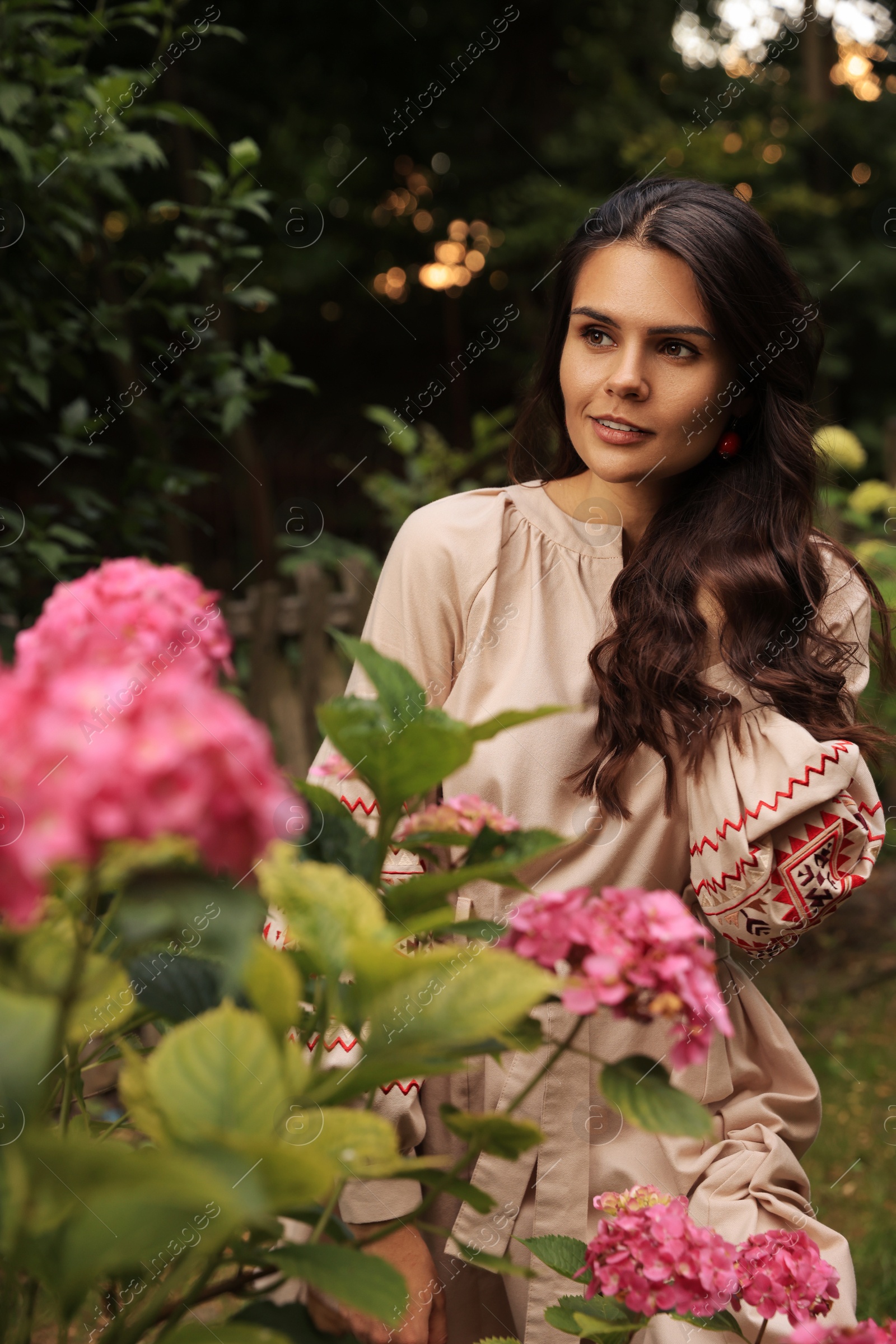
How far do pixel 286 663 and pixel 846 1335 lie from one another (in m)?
3.35

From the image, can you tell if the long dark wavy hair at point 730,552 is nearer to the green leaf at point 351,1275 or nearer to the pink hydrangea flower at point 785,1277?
the pink hydrangea flower at point 785,1277

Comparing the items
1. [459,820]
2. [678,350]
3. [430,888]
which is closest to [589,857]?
[678,350]

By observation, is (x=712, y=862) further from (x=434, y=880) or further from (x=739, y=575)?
(x=434, y=880)

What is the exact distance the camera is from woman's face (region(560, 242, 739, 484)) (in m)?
1.54

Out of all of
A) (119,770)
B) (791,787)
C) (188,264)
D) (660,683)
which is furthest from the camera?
(188,264)

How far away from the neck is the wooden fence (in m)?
1.90

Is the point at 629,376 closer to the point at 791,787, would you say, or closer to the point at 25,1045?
the point at 791,787

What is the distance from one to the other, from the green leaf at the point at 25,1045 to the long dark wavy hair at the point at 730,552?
1155mm

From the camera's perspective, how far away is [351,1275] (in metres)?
0.48

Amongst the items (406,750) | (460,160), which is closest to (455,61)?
(460,160)

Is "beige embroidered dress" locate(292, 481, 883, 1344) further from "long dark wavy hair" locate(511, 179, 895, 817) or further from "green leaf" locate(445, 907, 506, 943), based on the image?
"green leaf" locate(445, 907, 506, 943)

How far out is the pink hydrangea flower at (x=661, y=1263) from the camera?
0.76m

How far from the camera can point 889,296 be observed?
10352 millimetres

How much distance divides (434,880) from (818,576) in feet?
4.27
